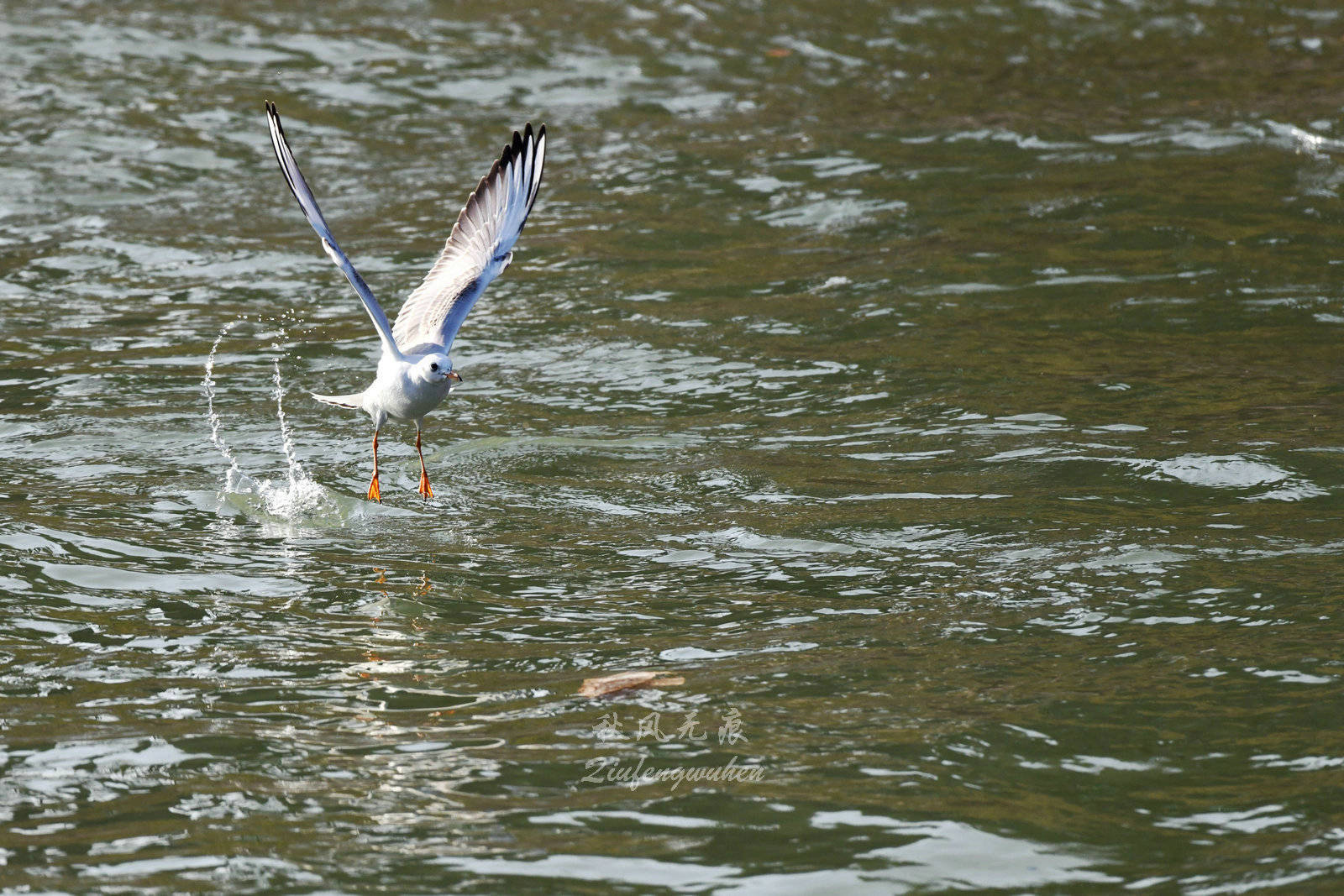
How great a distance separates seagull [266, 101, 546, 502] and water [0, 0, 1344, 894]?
56 cm

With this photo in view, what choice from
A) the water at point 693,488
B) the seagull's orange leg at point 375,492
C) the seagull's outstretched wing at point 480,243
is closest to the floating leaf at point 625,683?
the water at point 693,488

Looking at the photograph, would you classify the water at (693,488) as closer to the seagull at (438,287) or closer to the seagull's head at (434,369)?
the seagull at (438,287)

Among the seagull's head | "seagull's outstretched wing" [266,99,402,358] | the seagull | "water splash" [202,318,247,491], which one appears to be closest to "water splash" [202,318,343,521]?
"water splash" [202,318,247,491]

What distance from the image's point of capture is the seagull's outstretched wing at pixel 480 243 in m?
8.46

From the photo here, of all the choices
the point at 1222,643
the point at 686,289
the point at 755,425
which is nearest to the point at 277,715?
the point at 1222,643

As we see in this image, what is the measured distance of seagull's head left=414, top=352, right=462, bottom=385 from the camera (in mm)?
7434

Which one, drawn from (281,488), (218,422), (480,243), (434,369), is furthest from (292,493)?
(480,243)

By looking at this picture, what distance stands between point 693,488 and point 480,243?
6.72 ft

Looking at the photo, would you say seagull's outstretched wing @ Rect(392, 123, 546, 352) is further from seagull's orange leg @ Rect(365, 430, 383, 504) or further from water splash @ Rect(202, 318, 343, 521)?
water splash @ Rect(202, 318, 343, 521)

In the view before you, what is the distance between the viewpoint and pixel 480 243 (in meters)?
8.96

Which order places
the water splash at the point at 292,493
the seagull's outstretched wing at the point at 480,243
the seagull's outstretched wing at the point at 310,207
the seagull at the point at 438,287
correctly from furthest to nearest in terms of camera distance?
the seagull's outstretched wing at the point at 480,243 < the water splash at the point at 292,493 < the seagull at the point at 438,287 < the seagull's outstretched wing at the point at 310,207

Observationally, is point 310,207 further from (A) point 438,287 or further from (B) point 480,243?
(B) point 480,243

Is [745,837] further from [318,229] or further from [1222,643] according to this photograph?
[318,229]

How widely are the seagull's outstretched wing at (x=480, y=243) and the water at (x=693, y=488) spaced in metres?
0.75
